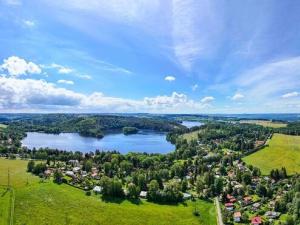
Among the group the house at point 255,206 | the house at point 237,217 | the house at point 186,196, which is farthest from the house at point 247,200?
the house at point 186,196

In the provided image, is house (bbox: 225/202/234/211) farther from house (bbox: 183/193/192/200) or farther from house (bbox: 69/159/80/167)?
house (bbox: 69/159/80/167)

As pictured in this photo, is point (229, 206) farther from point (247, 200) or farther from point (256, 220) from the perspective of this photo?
point (256, 220)

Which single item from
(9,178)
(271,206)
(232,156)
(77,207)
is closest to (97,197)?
(77,207)

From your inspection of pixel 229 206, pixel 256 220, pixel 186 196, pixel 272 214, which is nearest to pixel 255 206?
pixel 229 206

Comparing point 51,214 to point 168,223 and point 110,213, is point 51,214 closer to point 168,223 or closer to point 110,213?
point 110,213

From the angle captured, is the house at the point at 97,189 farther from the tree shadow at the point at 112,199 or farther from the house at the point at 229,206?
the house at the point at 229,206

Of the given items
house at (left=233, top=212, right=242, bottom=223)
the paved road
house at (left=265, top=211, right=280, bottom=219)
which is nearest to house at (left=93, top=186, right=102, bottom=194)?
the paved road
